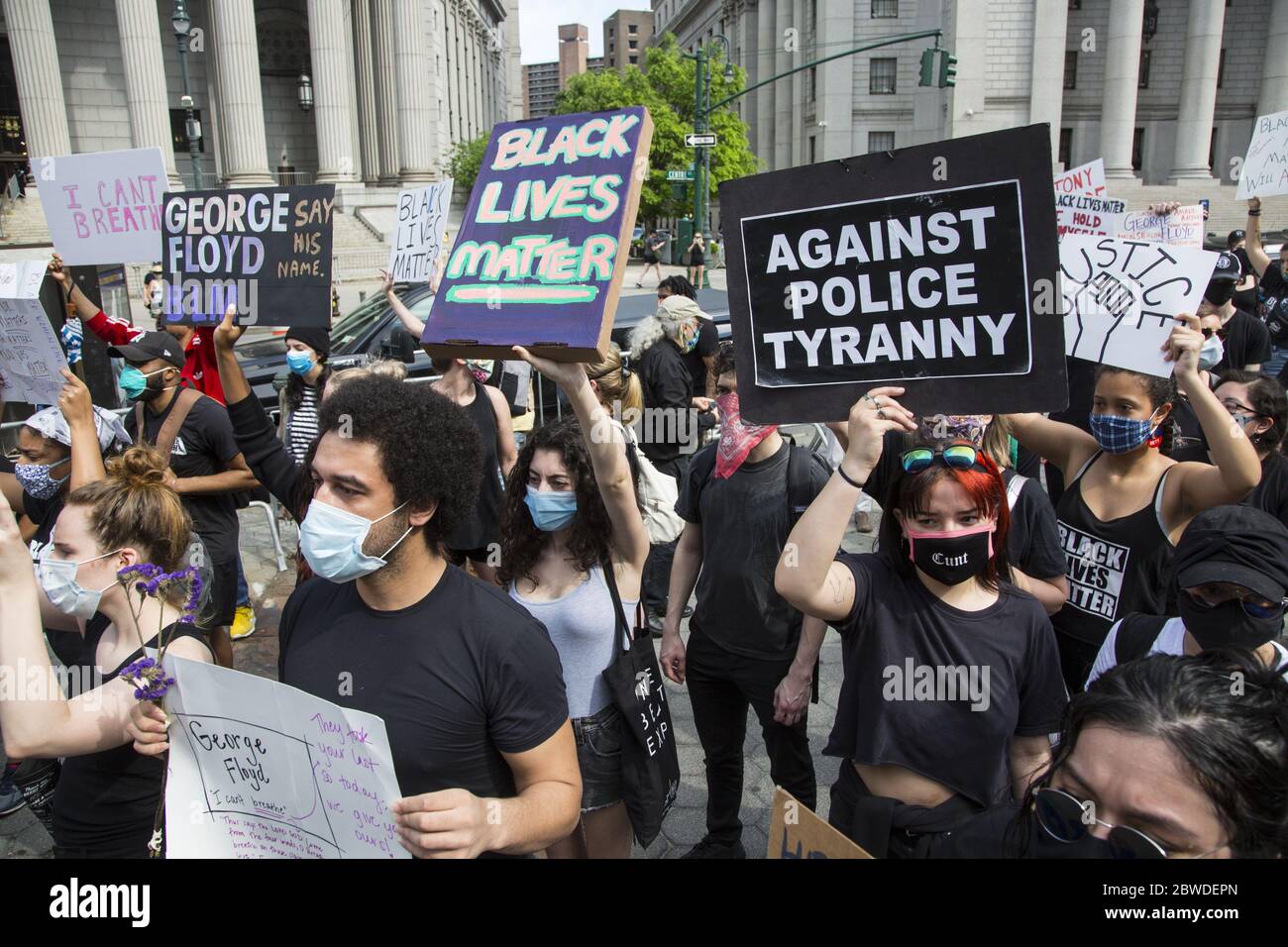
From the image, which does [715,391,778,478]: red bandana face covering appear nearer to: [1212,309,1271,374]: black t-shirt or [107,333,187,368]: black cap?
[107,333,187,368]: black cap

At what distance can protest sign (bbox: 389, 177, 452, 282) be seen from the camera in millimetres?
6180

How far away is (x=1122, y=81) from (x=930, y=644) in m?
48.4

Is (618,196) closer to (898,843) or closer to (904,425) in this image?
(904,425)

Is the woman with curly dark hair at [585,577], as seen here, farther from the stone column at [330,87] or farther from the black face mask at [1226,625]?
the stone column at [330,87]

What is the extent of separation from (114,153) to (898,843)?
5789 mm

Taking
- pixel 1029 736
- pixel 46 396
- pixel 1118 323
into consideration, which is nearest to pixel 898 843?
pixel 1029 736

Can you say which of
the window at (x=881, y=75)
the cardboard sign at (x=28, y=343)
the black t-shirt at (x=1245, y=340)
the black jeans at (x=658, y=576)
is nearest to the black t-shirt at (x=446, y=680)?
the cardboard sign at (x=28, y=343)

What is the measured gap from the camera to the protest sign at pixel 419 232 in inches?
243

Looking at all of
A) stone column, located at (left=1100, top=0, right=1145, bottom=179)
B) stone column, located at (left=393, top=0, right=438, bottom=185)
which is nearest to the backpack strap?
stone column, located at (left=393, top=0, right=438, bottom=185)

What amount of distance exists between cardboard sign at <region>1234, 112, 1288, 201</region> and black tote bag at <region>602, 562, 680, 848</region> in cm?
703

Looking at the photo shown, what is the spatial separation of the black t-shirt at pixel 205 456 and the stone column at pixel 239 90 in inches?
970

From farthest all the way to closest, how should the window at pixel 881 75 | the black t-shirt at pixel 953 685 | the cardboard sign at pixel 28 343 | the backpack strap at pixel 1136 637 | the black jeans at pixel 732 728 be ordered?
the window at pixel 881 75 → the cardboard sign at pixel 28 343 → the black jeans at pixel 732 728 → the backpack strap at pixel 1136 637 → the black t-shirt at pixel 953 685

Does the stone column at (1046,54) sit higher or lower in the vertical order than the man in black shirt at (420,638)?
higher

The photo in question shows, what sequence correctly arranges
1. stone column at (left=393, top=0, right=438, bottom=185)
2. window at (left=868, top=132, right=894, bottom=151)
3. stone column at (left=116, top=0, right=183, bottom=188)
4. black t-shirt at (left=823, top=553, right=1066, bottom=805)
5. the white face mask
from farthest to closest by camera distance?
window at (left=868, top=132, right=894, bottom=151), stone column at (left=393, top=0, right=438, bottom=185), stone column at (left=116, top=0, right=183, bottom=188), the white face mask, black t-shirt at (left=823, top=553, right=1066, bottom=805)
